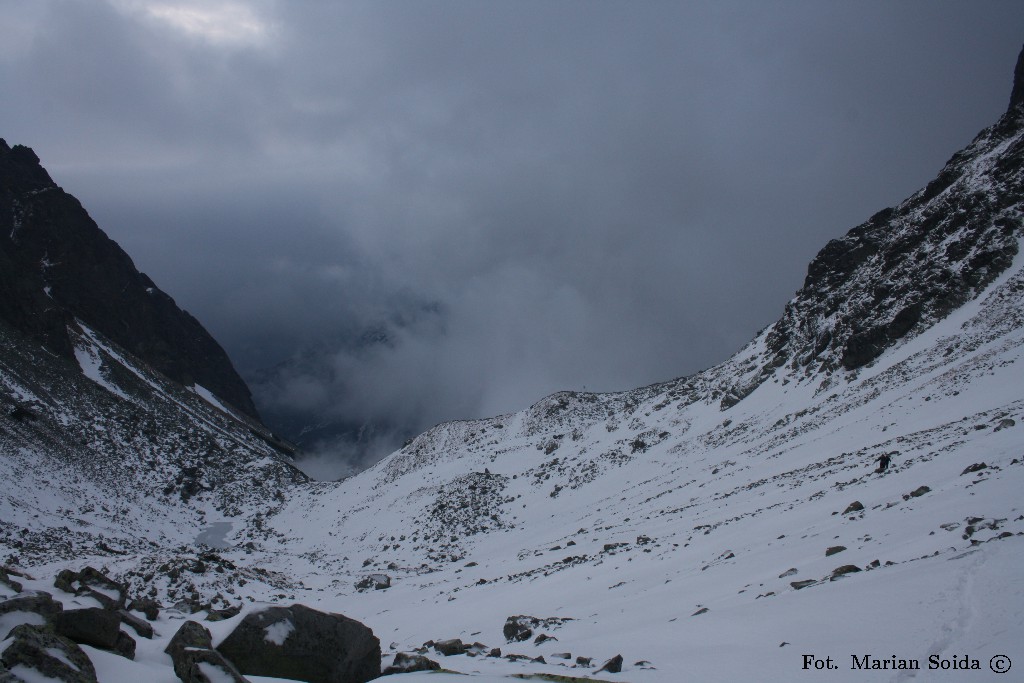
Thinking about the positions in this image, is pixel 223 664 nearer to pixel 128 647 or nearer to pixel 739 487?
pixel 128 647

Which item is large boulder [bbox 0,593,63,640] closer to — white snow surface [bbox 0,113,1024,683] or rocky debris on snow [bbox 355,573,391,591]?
white snow surface [bbox 0,113,1024,683]

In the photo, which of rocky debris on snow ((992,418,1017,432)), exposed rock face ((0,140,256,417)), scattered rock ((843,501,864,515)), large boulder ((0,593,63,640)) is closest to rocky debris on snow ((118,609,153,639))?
large boulder ((0,593,63,640))

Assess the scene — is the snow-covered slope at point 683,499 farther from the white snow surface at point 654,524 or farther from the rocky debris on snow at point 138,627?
the rocky debris on snow at point 138,627

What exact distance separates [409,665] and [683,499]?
2589 cm

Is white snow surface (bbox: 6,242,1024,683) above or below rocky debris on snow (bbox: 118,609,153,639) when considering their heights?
above

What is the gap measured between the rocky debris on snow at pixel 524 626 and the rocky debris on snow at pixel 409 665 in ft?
16.3

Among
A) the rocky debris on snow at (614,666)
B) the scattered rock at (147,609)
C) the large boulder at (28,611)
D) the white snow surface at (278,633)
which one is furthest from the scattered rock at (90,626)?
the rocky debris on snow at (614,666)

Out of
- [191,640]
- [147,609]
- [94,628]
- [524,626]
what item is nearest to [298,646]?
[191,640]

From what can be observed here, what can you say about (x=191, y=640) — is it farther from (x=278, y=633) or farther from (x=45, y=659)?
(x=45, y=659)

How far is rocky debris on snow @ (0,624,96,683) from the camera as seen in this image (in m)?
5.29

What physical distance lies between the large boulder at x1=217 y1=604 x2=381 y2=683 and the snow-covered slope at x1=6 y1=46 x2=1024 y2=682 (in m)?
1.14

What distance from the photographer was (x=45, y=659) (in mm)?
5406

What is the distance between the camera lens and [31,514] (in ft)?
123

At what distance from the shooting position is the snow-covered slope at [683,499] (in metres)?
9.34
